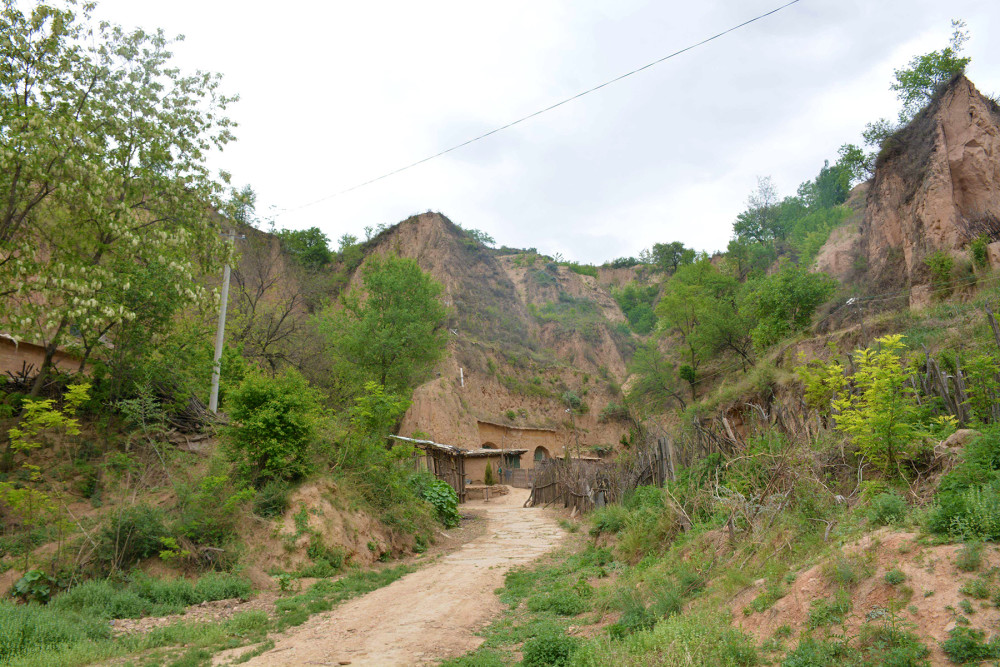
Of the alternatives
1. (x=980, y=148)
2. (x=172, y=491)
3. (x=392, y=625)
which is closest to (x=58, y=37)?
(x=172, y=491)

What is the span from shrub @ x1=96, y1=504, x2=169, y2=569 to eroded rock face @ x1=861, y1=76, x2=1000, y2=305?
23.3 meters

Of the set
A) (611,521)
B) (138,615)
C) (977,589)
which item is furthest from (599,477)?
(977,589)

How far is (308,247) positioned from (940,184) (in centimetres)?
4252

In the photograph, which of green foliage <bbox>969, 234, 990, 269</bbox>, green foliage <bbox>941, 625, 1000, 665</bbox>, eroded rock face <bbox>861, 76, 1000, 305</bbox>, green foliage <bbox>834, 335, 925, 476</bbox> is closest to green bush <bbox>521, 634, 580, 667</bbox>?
green foliage <bbox>941, 625, 1000, 665</bbox>

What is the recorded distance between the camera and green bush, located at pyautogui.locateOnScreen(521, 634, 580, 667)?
16.4ft

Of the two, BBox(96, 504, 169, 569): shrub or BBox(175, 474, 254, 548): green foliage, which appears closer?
BBox(96, 504, 169, 569): shrub

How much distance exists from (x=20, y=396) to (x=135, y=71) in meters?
7.25

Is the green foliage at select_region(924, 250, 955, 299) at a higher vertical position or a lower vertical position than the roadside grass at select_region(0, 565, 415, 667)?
higher

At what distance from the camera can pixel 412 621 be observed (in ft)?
22.0

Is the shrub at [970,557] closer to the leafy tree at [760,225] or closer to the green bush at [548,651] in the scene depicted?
the green bush at [548,651]

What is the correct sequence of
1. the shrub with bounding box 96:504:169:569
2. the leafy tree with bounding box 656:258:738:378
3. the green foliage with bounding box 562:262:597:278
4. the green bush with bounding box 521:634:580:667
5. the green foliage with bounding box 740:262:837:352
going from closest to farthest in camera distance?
the green bush with bounding box 521:634:580:667 < the shrub with bounding box 96:504:169:569 < the green foliage with bounding box 740:262:837:352 < the leafy tree with bounding box 656:258:738:378 < the green foliage with bounding box 562:262:597:278

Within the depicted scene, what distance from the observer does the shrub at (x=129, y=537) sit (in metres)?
8.46

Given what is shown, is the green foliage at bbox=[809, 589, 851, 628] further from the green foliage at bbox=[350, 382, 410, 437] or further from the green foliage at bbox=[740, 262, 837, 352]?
the green foliage at bbox=[740, 262, 837, 352]

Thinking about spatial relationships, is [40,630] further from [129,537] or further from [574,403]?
[574,403]
